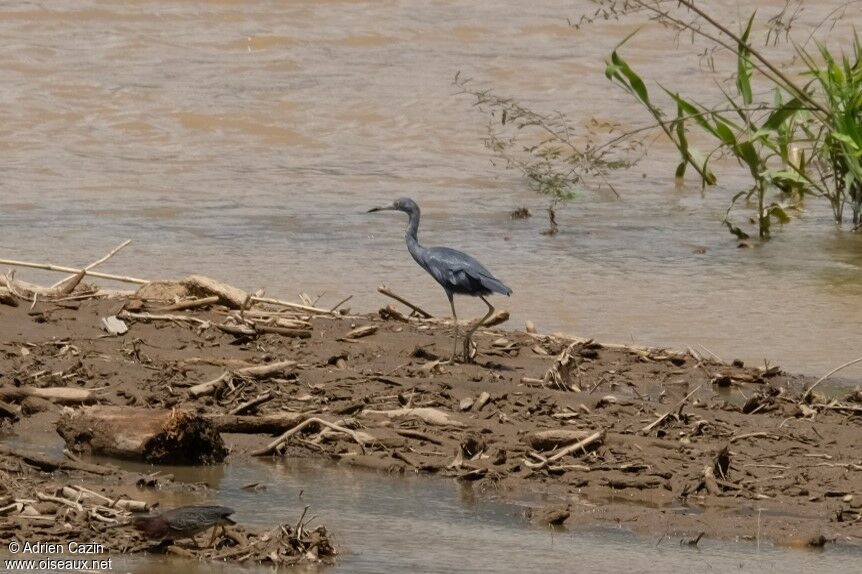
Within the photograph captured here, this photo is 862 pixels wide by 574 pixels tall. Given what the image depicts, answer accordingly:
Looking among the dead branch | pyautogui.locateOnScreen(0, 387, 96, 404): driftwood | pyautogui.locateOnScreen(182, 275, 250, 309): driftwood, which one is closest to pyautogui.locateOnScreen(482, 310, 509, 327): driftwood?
pyautogui.locateOnScreen(182, 275, 250, 309): driftwood

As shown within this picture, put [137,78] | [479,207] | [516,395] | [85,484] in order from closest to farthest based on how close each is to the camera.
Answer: [85,484] → [516,395] → [479,207] → [137,78]

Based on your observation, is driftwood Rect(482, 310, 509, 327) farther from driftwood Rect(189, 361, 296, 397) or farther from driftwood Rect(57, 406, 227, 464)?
driftwood Rect(57, 406, 227, 464)

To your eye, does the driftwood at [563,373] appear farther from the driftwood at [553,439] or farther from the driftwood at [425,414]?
the driftwood at [553,439]

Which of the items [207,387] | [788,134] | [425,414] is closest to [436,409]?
[425,414]

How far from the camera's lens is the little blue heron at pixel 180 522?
4.62m

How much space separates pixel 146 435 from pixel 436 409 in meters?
1.36

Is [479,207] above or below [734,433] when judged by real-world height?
below

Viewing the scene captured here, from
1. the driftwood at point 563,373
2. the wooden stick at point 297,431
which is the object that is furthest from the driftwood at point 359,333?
the wooden stick at point 297,431

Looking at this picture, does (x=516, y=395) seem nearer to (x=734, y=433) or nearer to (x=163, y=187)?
(x=734, y=433)

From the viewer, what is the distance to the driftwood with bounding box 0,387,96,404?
6527 millimetres

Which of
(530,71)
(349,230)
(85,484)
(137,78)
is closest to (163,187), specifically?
(349,230)

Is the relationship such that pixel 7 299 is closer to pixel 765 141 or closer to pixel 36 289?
pixel 36 289

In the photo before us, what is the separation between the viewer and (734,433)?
6543 mm

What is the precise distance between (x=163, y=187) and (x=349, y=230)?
221 cm
